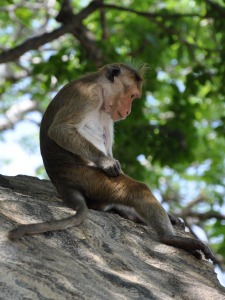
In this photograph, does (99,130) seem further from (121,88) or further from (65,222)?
(65,222)

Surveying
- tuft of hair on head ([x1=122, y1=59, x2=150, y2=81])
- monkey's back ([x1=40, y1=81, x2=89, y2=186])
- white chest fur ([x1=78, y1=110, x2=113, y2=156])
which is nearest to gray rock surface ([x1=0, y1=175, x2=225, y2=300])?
monkey's back ([x1=40, y1=81, x2=89, y2=186])

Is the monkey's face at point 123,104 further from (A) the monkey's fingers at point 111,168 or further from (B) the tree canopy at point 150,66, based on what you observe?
(B) the tree canopy at point 150,66

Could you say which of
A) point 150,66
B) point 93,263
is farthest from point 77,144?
point 150,66

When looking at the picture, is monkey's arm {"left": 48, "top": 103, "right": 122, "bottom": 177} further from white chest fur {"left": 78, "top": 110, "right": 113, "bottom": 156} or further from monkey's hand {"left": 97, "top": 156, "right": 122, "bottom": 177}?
white chest fur {"left": 78, "top": 110, "right": 113, "bottom": 156}

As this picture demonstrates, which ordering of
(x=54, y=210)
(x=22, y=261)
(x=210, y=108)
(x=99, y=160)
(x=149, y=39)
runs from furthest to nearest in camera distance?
→ 1. (x=210, y=108)
2. (x=149, y=39)
3. (x=99, y=160)
4. (x=54, y=210)
5. (x=22, y=261)

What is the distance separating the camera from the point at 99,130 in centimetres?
688

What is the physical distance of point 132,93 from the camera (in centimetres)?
721

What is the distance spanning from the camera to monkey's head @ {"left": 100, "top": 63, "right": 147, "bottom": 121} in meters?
7.05

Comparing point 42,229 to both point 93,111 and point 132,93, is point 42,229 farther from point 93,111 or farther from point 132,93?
point 132,93

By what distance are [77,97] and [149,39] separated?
5.54 m

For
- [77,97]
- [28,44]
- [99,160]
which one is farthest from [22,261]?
[28,44]

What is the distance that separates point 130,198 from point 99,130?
1050mm

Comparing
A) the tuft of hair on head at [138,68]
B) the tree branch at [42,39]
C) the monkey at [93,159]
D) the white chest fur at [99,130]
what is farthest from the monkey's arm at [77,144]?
the tree branch at [42,39]

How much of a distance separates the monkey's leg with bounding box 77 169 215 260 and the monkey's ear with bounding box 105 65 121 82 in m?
1.28
